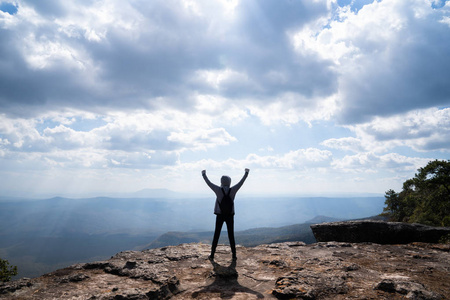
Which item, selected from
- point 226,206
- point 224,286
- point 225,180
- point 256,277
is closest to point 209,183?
point 225,180

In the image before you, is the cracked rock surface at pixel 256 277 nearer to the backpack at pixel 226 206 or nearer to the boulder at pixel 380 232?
the backpack at pixel 226 206

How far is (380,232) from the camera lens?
1305 cm

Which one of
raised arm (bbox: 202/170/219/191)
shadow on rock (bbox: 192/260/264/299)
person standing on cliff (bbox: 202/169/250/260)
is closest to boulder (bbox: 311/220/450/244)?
person standing on cliff (bbox: 202/169/250/260)

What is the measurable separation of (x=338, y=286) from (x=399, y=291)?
1.30m

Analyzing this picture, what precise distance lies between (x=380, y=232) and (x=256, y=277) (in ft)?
32.6

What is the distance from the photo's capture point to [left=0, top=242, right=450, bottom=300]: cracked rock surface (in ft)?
18.2

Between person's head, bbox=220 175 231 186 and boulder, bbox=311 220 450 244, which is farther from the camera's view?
boulder, bbox=311 220 450 244

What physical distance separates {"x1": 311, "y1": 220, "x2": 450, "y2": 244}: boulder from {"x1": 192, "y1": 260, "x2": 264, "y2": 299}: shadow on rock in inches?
357

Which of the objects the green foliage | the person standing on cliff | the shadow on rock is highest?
the person standing on cliff

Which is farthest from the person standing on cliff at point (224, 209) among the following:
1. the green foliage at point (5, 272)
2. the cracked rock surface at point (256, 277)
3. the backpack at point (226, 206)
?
the green foliage at point (5, 272)

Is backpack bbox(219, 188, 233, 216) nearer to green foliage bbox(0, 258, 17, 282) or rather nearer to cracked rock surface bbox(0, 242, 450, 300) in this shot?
cracked rock surface bbox(0, 242, 450, 300)

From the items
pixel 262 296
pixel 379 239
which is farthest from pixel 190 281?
pixel 379 239

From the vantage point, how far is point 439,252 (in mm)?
9594

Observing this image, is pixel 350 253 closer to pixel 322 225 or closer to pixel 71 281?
pixel 322 225
